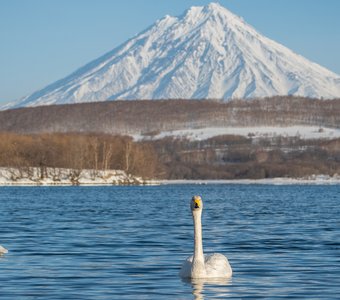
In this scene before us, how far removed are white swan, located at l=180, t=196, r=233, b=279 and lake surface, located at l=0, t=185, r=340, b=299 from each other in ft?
0.73

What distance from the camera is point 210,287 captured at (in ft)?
70.2

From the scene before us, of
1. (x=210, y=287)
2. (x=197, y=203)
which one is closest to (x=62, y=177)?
(x=197, y=203)

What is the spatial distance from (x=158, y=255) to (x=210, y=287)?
7529 millimetres

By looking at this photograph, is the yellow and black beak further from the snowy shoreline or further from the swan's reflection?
the snowy shoreline

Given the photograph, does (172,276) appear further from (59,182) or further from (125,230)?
(59,182)

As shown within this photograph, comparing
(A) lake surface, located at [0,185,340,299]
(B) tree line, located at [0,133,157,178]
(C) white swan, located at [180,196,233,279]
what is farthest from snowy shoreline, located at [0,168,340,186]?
(C) white swan, located at [180,196,233,279]

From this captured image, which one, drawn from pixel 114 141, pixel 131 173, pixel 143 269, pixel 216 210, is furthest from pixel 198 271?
pixel 114 141

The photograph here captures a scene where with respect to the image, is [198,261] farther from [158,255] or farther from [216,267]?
[158,255]

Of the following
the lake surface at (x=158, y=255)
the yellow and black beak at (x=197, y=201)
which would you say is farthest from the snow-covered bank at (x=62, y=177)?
the yellow and black beak at (x=197, y=201)

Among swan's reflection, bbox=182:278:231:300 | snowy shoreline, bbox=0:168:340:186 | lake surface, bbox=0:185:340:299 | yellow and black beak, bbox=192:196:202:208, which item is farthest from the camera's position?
snowy shoreline, bbox=0:168:340:186

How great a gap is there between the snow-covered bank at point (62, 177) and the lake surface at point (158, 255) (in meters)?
91.3

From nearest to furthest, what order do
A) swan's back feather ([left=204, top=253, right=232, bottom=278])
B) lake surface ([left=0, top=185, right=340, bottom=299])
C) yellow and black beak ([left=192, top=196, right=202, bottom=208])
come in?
lake surface ([left=0, top=185, right=340, bottom=299]) < swan's back feather ([left=204, top=253, right=232, bottom=278]) < yellow and black beak ([left=192, top=196, right=202, bottom=208])

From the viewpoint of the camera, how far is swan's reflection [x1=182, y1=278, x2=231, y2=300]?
67.5 ft

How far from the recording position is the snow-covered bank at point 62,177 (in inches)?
5541
